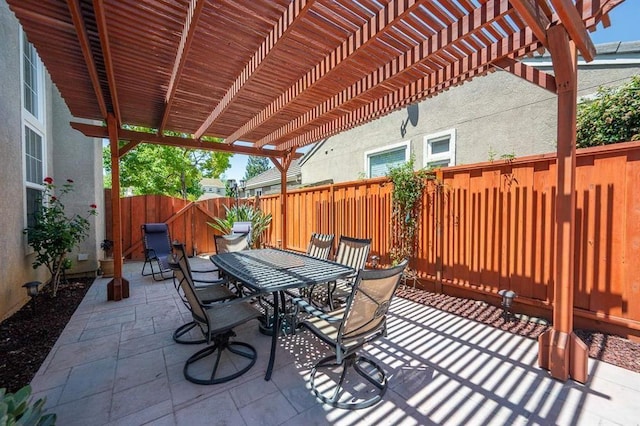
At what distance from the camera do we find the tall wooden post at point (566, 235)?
214 cm

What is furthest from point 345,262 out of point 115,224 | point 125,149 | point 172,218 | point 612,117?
point 172,218

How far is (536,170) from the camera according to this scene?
3125 millimetres

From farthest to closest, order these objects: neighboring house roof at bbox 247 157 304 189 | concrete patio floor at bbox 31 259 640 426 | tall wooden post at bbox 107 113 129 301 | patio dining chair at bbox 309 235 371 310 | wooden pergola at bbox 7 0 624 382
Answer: neighboring house roof at bbox 247 157 304 189, tall wooden post at bbox 107 113 129 301, patio dining chair at bbox 309 235 371 310, wooden pergola at bbox 7 0 624 382, concrete patio floor at bbox 31 259 640 426

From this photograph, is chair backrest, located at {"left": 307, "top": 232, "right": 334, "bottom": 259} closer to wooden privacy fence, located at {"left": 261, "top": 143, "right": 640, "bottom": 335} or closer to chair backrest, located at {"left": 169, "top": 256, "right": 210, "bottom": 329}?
wooden privacy fence, located at {"left": 261, "top": 143, "right": 640, "bottom": 335}

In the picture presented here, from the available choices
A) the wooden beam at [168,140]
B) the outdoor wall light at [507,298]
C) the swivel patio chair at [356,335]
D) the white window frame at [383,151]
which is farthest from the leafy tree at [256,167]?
the swivel patio chair at [356,335]

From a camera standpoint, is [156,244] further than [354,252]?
Yes

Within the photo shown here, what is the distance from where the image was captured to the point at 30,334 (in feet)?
9.73

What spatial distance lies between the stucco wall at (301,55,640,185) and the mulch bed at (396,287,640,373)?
7.02ft

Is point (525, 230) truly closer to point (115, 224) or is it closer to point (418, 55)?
point (418, 55)

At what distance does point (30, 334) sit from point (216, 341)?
7.60ft

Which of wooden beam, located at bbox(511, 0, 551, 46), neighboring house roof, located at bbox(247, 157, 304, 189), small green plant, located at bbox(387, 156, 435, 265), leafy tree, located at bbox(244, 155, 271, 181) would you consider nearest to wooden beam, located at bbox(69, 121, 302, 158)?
small green plant, located at bbox(387, 156, 435, 265)

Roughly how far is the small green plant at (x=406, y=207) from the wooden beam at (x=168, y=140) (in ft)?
9.68

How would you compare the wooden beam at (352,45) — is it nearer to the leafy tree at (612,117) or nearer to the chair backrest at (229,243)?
the chair backrest at (229,243)

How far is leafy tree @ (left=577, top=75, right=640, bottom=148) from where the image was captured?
129 inches
